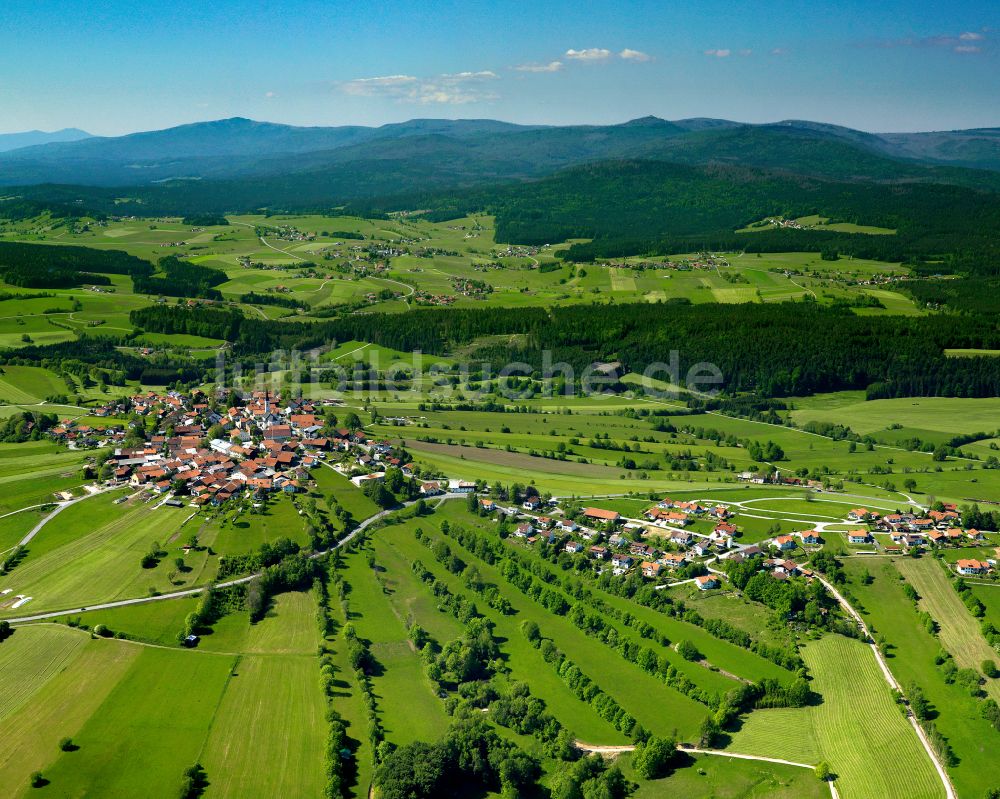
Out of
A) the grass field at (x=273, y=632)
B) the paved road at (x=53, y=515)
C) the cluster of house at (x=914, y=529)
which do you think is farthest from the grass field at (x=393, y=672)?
the cluster of house at (x=914, y=529)

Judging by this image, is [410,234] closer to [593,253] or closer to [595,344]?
[593,253]

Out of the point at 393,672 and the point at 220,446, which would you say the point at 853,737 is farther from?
the point at 220,446

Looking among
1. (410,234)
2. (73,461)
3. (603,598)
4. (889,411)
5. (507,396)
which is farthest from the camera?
(410,234)

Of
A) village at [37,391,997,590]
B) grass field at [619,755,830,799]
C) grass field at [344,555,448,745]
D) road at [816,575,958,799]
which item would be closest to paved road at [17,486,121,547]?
village at [37,391,997,590]

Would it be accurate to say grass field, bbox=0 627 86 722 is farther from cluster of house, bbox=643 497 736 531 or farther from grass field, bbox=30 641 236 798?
cluster of house, bbox=643 497 736 531

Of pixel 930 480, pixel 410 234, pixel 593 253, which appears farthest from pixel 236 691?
pixel 410 234

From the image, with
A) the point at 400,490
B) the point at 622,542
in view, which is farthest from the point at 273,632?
the point at 622,542
